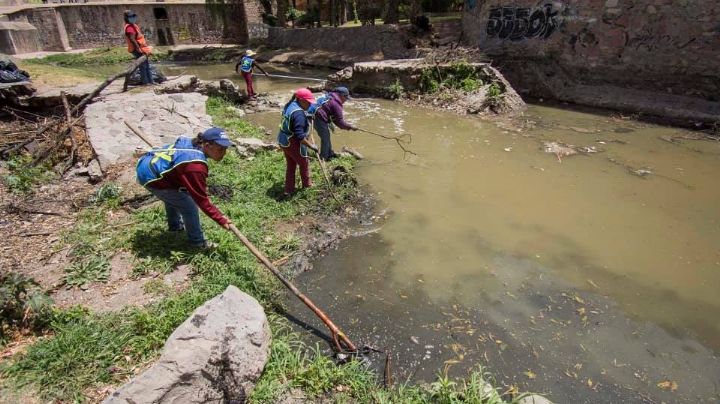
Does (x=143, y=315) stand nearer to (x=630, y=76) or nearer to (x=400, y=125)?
(x=400, y=125)

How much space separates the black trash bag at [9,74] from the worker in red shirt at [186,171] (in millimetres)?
7290

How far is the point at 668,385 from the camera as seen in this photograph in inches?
127

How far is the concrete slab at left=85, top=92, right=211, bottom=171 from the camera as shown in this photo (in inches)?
256

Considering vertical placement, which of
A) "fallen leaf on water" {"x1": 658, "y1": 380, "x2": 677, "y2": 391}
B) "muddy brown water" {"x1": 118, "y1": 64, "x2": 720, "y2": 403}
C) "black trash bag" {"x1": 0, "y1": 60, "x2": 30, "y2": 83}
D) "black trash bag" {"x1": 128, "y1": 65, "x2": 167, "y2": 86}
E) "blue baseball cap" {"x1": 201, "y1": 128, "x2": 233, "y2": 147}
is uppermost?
"black trash bag" {"x1": 0, "y1": 60, "x2": 30, "y2": 83}

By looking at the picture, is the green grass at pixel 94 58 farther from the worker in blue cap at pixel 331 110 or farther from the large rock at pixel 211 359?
the large rock at pixel 211 359

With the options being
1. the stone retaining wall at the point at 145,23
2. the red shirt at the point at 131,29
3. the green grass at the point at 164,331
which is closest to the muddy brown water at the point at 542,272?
the green grass at the point at 164,331

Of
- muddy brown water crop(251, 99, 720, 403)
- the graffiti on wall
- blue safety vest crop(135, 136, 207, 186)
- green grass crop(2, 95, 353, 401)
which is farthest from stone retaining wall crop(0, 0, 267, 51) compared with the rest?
blue safety vest crop(135, 136, 207, 186)

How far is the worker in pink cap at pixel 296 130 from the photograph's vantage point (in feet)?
17.3

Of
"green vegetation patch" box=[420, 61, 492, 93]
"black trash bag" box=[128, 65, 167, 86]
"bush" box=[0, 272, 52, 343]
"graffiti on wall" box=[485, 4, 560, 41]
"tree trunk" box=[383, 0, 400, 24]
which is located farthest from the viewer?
"tree trunk" box=[383, 0, 400, 24]

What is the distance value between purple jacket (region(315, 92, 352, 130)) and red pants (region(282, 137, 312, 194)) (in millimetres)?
1181

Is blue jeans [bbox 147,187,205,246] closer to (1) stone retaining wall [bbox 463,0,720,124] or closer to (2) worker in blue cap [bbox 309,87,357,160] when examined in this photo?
(2) worker in blue cap [bbox 309,87,357,160]

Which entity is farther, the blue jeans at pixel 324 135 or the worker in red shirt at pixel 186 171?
the blue jeans at pixel 324 135

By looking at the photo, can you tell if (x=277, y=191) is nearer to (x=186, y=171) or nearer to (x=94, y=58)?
(x=186, y=171)

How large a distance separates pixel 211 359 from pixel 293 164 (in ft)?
11.1
